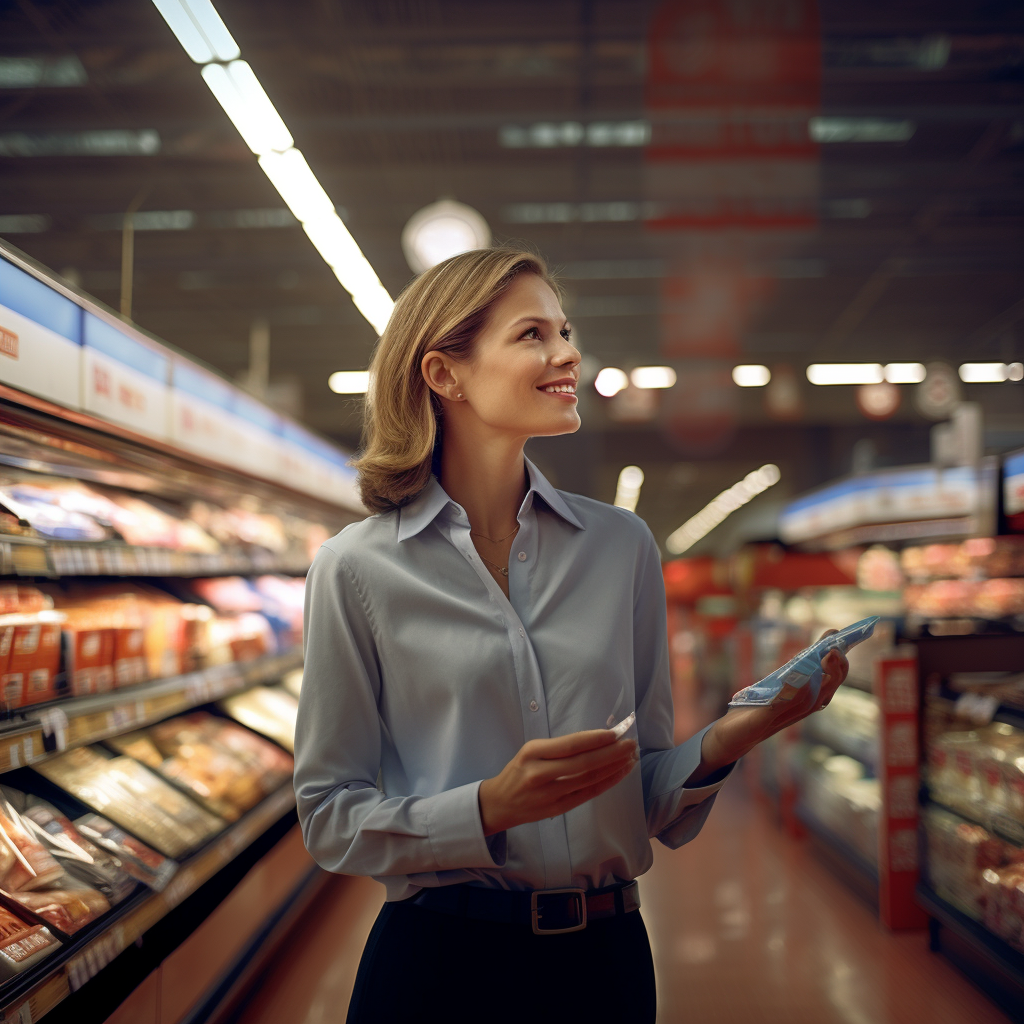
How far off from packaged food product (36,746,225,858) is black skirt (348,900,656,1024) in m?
1.78

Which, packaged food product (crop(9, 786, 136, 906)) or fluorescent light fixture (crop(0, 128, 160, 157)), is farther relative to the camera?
fluorescent light fixture (crop(0, 128, 160, 157))

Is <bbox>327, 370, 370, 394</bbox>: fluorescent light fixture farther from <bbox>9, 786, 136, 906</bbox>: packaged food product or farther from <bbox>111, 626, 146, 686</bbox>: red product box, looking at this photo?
<bbox>9, 786, 136, 906</bbox>: packaged food product

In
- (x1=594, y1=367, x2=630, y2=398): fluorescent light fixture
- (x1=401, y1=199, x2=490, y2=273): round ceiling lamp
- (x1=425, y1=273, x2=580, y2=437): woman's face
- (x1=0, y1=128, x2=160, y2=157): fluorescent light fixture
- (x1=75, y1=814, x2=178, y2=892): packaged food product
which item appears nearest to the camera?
(x1=425, y1=273, x2=580, y2=437): woman's face

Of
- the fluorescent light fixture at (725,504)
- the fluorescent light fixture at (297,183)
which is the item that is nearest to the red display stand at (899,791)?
the fluorescent light fixture at (297,183)

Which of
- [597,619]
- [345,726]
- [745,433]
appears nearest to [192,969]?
[345,726]

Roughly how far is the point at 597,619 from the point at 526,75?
654cm

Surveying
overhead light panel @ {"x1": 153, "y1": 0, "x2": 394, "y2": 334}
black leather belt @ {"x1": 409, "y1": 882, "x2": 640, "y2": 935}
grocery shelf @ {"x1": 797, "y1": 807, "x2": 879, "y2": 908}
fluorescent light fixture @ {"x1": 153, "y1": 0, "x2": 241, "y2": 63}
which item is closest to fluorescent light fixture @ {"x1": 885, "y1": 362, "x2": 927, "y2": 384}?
grocery shelf @ {"x1": 797, "y1": 807, "x2": 879, "y2": 908}

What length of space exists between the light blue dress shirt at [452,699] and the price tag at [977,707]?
2.85m

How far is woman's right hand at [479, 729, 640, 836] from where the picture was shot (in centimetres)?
96

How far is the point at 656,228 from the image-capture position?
948 cm

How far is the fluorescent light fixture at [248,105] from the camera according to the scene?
365 centimetres

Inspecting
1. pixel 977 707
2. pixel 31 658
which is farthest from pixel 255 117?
pixel 977 707

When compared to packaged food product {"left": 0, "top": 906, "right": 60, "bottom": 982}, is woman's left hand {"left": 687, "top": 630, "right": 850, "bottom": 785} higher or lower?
higher

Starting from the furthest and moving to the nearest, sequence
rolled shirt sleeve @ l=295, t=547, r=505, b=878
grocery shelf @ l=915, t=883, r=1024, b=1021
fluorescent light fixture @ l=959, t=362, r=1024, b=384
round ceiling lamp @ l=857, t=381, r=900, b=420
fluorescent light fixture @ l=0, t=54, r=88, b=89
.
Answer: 1. fluorescent light fixture @ l=959, t=362, r=1024, b=384
2. round ceiling lamp @ l=857, t=381, r=900, b=420
3. fluorescent light fixture @ l=0, t=54, r=88, b=89
4. grocery shelf @ l=915, t=883, r=1024, b=1021
5. rolled shirt sleeve @ l=295, t=547, r=505, b=878
